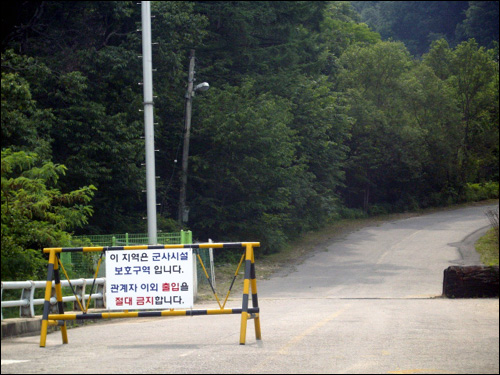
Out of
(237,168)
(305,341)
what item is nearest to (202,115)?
(237,168)

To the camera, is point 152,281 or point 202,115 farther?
point 202,115

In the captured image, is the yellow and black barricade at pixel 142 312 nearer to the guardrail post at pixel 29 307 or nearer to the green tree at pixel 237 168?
the guardrail post at pixel 29 307

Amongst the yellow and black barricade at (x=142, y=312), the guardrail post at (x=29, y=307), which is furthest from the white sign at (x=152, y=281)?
the guardrail post at (x=29, y=307)

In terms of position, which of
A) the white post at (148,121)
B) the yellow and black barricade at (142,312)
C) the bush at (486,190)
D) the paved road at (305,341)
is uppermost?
the white post at (148,121)

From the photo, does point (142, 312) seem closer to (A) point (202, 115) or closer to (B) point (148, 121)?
(B) point (148, 121)

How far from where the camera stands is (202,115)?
3231cm

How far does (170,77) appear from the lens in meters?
31.1

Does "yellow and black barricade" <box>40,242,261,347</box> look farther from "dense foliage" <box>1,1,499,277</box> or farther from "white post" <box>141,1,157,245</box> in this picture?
"white post" <box>141,1,157,245</box>

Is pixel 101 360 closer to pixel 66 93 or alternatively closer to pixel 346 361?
pixel 346 361

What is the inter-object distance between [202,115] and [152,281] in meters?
22.9

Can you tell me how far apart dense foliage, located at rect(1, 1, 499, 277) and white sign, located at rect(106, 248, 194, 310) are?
5.27 metres

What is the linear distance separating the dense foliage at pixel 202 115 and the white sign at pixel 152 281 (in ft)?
17.3

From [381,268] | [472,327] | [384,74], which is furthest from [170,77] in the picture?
[384,74]

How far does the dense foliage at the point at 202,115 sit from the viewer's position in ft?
60.6
